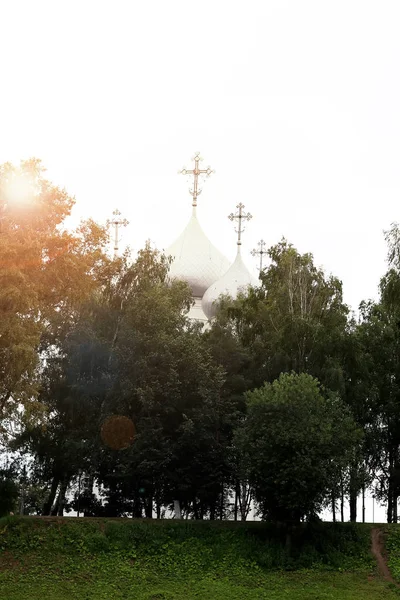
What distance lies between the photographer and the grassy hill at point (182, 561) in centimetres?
2414

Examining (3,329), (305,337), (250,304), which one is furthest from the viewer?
(250,304)

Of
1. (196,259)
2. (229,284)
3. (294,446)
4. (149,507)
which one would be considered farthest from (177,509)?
(196,259)

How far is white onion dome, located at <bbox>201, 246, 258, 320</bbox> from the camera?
49344mm

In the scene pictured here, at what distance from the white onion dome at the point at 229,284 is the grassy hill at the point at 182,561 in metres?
22.0

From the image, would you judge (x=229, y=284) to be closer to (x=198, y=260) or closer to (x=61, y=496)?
(x=198, y=260)

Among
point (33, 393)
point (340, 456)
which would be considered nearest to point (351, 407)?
point (340, 456)

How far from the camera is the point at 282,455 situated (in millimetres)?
26969

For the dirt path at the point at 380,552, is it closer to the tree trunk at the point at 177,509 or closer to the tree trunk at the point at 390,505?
the tree trunk at the point at 390,505

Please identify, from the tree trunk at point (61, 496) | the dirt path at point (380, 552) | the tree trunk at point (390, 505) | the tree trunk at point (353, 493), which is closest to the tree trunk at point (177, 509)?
the tree trunk at point (61, 496)

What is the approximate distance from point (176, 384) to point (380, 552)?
27.9 feet

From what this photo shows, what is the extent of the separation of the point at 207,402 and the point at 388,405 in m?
6.68

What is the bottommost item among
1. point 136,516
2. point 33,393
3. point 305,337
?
point 136,516

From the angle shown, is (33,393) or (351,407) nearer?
(33,393)

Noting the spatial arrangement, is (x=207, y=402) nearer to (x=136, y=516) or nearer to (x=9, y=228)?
(x=136, y=516)
